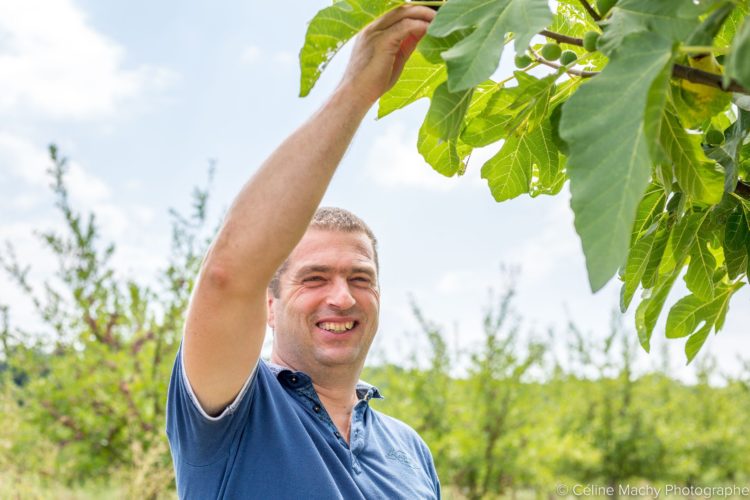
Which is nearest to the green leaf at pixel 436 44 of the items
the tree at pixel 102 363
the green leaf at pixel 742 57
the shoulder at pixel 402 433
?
the green leaf at pixel 742 57

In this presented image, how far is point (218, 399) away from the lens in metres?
1.81

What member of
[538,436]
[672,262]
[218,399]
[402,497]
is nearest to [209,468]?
[218,399]

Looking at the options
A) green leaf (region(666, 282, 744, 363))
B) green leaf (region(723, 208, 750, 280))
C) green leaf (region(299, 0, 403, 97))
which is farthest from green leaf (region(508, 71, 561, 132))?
green leaf (region(666, 282, 744, 363))

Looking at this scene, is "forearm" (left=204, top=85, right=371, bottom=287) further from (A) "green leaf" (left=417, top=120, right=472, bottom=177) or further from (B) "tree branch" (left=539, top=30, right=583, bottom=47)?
(B) "tree branch" (left=539, top=30, right=583, bottom=47)

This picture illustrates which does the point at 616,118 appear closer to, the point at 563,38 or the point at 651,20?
the point at 651,20

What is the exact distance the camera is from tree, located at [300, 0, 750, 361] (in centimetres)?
74

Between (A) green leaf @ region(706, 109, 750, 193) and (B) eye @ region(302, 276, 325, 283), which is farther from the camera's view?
(B) eye @ region(302, 276, 325, 283)

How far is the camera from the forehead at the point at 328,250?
96.5 inches

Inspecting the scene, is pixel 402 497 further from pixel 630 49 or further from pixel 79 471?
pixel 79 471

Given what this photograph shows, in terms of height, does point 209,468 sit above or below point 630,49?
below

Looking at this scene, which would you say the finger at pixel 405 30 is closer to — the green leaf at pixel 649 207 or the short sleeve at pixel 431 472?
the green leaf at pixel 649 207

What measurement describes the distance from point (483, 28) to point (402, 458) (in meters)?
1.92

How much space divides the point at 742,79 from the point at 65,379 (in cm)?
731

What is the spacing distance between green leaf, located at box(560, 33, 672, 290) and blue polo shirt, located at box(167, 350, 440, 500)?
1277mm
